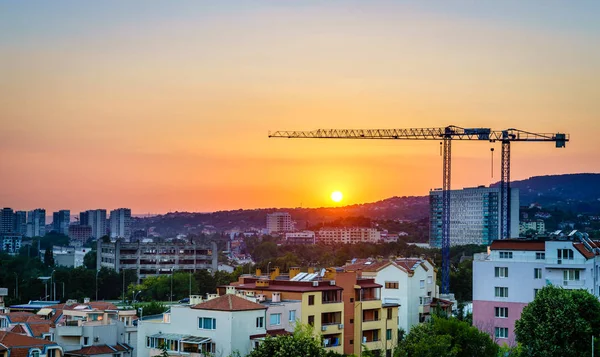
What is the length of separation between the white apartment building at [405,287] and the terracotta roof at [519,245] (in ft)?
19.7

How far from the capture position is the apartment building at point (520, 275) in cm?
4716

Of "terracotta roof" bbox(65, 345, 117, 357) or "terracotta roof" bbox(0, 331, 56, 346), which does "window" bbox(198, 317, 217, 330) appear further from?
"terracotta roof" bbox(65, 345, 117, 357)

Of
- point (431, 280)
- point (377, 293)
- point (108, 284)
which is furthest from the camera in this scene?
point (108, 284)

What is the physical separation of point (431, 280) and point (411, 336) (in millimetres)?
17745

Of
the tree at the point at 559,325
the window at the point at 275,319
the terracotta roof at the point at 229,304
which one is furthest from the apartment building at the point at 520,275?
the terracotta roof at the point at 229,304

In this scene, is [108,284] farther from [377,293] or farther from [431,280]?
[377,293]

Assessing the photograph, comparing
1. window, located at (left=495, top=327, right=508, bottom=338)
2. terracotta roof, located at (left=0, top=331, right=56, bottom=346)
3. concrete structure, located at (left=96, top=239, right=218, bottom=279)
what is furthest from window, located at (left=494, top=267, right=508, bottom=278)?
concrete structure, located at (left=96, top=239, right=218, bottom=279)

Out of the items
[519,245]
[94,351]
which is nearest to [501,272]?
[519,245]

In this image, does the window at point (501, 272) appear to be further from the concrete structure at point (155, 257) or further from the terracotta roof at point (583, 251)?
the concrete structure at point (155, 257)

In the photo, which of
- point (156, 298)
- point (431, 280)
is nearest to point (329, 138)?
point (156, 298)

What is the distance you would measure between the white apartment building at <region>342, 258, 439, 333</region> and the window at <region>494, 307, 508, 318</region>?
5.49 m

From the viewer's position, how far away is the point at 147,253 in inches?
4739

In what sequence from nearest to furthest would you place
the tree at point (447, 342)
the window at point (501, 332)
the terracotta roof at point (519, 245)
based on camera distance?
the tree at point (447, 342) → the window at point (501, 332) → the terracotta roof at point (519, 245)

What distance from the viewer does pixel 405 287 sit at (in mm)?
53344
